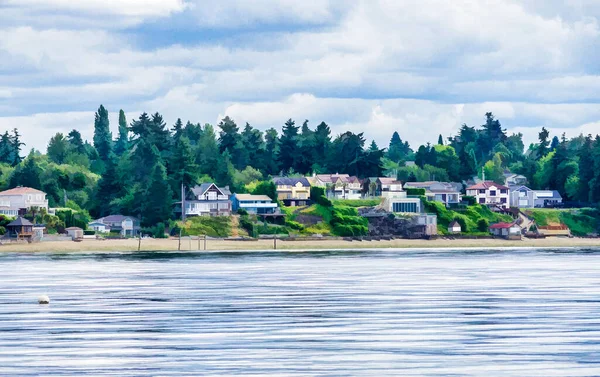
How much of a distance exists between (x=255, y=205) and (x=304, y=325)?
14062cm

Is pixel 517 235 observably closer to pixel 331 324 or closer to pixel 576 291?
pixel 576 291

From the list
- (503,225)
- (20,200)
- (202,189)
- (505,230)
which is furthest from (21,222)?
(505,230)

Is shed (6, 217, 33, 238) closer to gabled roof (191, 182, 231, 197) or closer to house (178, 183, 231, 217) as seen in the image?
house (178, 183, 231, 217)

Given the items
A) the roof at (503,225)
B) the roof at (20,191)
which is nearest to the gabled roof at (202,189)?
the roof at (20,191)

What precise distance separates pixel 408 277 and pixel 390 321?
32.1 m

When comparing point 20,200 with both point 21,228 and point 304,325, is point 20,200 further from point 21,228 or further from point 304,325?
point 304,325

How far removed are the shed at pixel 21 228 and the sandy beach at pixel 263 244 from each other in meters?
6.41

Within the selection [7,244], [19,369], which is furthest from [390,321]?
[7,244]

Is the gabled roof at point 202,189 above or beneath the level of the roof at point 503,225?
above

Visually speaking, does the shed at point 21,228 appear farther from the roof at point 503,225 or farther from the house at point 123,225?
the roof at point 503,225

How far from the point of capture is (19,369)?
36.5m

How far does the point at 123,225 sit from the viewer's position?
173m

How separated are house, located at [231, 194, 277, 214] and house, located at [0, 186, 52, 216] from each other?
29568 millimetres

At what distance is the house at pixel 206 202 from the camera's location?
182 m
